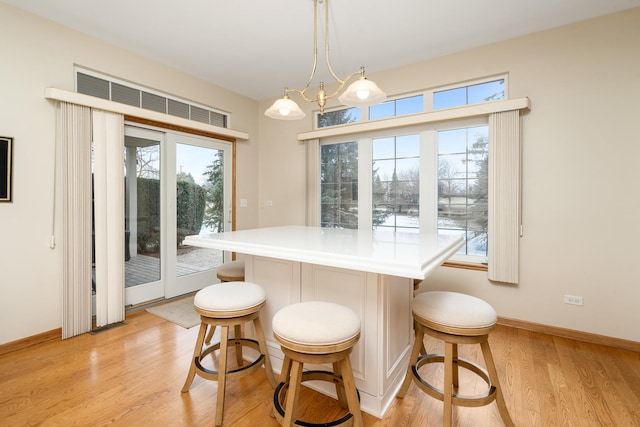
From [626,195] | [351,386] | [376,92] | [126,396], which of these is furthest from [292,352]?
[626,195]

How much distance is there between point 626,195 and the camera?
8.03ft

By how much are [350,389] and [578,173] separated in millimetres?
2731

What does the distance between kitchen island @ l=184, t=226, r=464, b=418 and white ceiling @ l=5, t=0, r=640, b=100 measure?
78.3 inches

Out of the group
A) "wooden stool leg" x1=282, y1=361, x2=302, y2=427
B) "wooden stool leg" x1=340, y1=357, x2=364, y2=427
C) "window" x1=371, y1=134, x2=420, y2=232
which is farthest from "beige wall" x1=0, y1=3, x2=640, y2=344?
"wooden stool leg" x1=282, y1=361, x2=302, y2=427

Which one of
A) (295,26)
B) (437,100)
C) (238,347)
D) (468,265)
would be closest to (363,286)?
(238,347)

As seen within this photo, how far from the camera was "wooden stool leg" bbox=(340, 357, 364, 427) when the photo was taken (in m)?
1.39

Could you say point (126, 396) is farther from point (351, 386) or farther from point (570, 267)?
point (570, 267)

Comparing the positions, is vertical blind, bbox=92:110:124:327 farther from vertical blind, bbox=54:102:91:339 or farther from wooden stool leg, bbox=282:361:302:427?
wooden stool leg, bbox=282:361:302:427

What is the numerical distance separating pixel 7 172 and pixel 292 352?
275 centimetres

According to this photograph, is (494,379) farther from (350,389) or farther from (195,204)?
(195,204)

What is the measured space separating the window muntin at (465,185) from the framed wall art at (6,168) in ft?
12.9

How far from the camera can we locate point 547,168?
2.73 meters

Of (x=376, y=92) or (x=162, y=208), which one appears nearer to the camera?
(x=376, y=92)

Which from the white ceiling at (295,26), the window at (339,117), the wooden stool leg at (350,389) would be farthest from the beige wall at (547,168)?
the wooden stool leg at (350,389)
